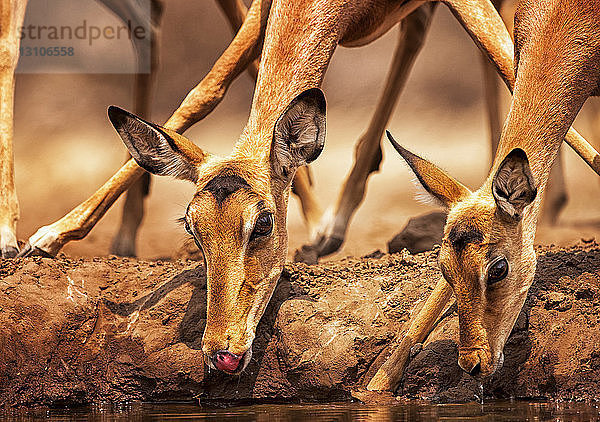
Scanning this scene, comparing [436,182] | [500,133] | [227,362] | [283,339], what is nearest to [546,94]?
[436,182]

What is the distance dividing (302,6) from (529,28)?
1.94m

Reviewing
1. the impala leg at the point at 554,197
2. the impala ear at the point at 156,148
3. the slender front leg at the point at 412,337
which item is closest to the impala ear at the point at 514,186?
the slender front leg at the point at 412,337

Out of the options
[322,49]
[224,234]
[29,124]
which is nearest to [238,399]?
[224,234]

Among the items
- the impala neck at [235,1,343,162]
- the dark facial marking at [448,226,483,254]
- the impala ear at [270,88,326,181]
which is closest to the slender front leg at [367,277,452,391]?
the dark facial marking at [448,226,483,254]

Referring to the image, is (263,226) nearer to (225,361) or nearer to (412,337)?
(225,361)

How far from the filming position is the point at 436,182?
7.11m

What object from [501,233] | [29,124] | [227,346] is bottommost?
[227,346]

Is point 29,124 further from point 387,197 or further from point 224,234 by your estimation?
point 224,234

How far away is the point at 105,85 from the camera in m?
20.1

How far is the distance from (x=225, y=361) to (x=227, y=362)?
17mm

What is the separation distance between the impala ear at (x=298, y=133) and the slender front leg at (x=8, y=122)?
284cm

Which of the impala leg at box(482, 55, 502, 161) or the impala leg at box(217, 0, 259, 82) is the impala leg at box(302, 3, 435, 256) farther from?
the impala leg at box(217, 0, 259, 82)

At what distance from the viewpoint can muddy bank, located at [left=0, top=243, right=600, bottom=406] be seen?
7180mm

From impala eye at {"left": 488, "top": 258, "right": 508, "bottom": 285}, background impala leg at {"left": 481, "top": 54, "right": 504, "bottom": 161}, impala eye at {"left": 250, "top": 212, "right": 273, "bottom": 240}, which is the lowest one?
impala eye at {"left": 488, "top": 258, "right": 508, "bottom": 285}
